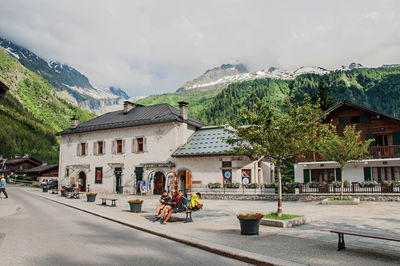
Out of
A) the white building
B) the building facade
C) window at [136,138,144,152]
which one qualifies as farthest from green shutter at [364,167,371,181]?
window at [136,138,144,152]

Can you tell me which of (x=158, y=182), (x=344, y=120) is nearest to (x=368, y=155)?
(x=344, y=120)

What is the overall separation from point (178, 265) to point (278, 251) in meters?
2.47

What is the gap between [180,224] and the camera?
11.8 metres

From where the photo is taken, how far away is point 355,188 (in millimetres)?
22016

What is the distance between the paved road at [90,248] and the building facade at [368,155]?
21.5 metres

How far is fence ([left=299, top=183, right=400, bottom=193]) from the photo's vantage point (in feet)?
67.5

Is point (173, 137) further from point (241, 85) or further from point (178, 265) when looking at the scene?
point (241, 85)

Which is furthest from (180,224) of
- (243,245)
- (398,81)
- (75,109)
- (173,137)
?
(75,109)

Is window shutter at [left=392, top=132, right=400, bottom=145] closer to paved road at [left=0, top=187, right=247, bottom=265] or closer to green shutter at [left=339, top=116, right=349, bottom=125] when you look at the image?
green shutter at [left=339, top=116, right=349, bottom=125]

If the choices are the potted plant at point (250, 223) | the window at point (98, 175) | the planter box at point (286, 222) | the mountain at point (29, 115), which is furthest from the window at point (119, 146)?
the mountain at point (29, 115)

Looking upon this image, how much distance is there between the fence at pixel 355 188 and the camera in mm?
20578

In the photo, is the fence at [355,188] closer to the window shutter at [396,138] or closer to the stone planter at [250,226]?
the window shutter at [396,138]

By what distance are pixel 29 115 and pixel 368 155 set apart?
140920mm

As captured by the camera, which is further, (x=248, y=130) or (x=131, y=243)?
(x=248, y=130)
